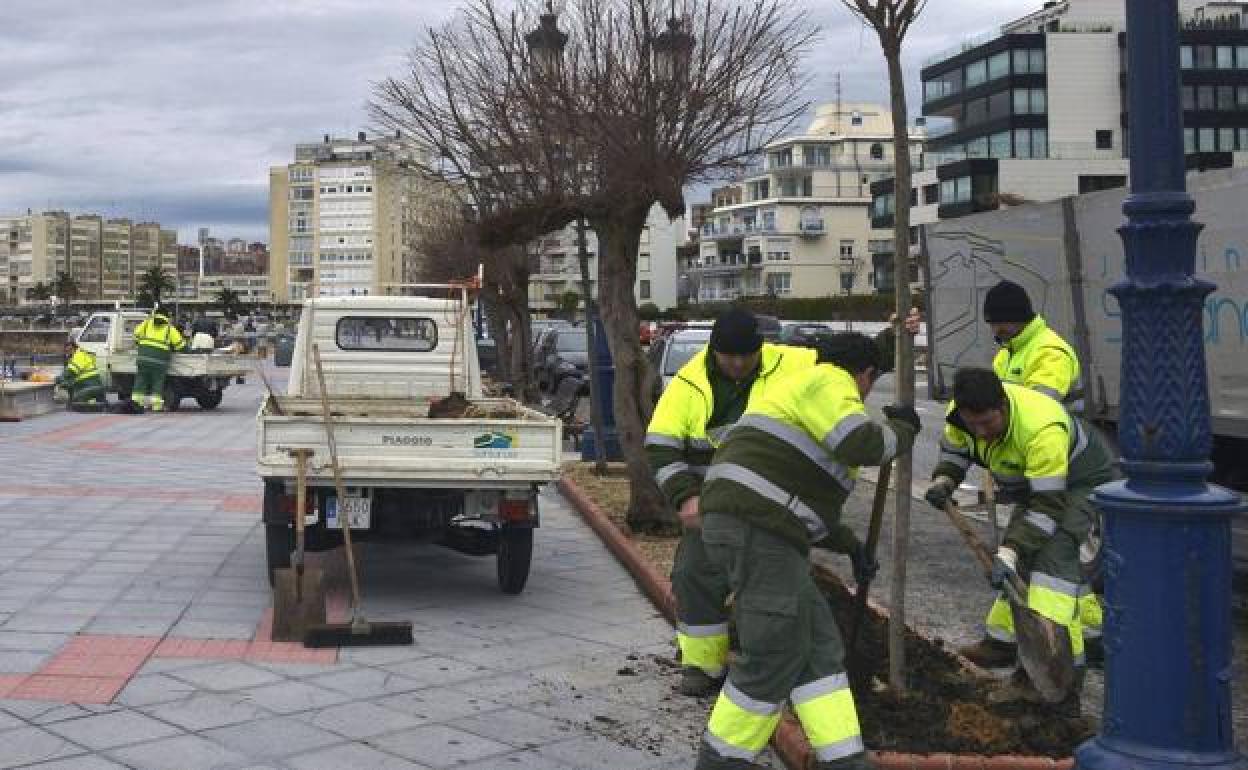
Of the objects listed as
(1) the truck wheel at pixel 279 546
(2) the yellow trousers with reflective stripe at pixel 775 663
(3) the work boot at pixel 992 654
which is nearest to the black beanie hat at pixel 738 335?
(2) the yellow trousers with reflective stripe at pixel 775 663

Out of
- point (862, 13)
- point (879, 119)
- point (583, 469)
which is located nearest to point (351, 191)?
point (879, 119)

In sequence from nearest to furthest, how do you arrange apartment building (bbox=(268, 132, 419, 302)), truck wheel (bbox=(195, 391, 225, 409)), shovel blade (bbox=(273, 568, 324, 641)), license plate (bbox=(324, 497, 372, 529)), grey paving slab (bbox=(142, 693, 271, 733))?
grey paving slab (bbox=(142, 693, 271, 733)), shovel blade (bbox=(273, 568, 324, 641)), license plate (bbox=(324, 497, 372, 529)), truck wheel (bbox=(195, 391, 225, 409)), apartment building (bbox=(268, 132, 419, 302))

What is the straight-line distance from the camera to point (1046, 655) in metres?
5.29

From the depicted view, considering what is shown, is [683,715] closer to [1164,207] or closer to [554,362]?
[1164,207]

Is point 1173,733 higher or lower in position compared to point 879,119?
lower

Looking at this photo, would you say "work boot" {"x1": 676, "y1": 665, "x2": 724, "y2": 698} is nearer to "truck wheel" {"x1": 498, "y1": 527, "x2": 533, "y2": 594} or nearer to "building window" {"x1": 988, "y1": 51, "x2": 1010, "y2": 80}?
"truck wheel" {"x1": 498, "y1": 527, "x2": 533, "y2": 594}

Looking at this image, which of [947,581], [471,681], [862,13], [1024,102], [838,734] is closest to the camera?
[838,734]

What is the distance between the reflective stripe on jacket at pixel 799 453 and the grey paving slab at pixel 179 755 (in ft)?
6.78

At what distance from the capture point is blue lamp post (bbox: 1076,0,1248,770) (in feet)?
11.6

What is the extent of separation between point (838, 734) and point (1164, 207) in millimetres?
1853

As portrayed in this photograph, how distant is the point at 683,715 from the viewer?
5.66 meters

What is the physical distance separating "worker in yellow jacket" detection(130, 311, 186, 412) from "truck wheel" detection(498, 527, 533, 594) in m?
17.1

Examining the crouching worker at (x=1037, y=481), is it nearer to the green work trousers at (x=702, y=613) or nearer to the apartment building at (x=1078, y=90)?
the green work trousers at (x=702, y=613)

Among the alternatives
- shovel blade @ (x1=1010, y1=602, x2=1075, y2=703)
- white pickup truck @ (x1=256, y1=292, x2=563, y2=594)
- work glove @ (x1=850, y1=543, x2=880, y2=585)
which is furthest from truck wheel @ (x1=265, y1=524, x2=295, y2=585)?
shovel blade @ (x1=1010, y1=602, x2=1075, y2=703)
